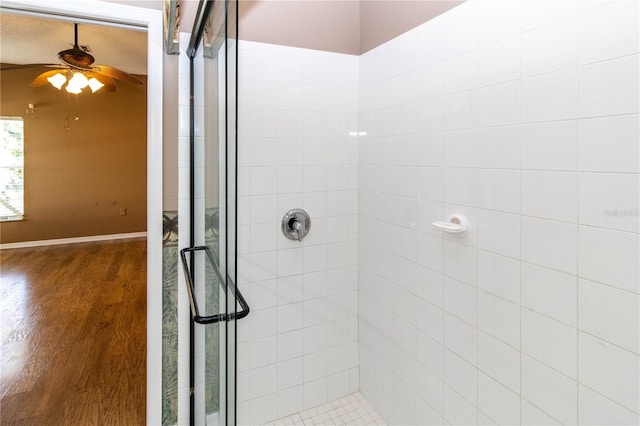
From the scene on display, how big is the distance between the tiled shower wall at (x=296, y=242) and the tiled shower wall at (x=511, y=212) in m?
0.23

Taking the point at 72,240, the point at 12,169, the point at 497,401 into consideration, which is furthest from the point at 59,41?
the point at 497,401

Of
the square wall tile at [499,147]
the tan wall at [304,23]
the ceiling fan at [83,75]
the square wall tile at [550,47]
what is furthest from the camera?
the ceiling fan at [83,75]

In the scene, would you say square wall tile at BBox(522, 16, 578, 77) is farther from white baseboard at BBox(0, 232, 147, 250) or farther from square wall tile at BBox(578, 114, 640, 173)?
white baseboard at BBox(0, 232, 147, 250)

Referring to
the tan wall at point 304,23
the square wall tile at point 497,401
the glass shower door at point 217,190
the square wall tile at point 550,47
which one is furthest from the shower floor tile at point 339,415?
the tan wall at point 304,23

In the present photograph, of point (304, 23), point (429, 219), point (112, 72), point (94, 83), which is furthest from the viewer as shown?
point (94, 83)

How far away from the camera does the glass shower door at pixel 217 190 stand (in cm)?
85

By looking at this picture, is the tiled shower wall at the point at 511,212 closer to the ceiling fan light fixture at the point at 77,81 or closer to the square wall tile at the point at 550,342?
the square wall tile at the point at 550,342

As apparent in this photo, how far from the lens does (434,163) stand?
5.02ft

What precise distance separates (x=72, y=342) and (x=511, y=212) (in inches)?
122

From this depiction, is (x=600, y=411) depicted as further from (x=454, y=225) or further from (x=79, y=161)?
(x=79, y=161)

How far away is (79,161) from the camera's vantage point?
578 centimetres

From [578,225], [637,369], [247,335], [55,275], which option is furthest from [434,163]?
[55,275]

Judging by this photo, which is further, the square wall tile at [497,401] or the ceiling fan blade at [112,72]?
the ceiling fan blade at [112,72]

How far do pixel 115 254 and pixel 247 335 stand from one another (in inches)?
169
